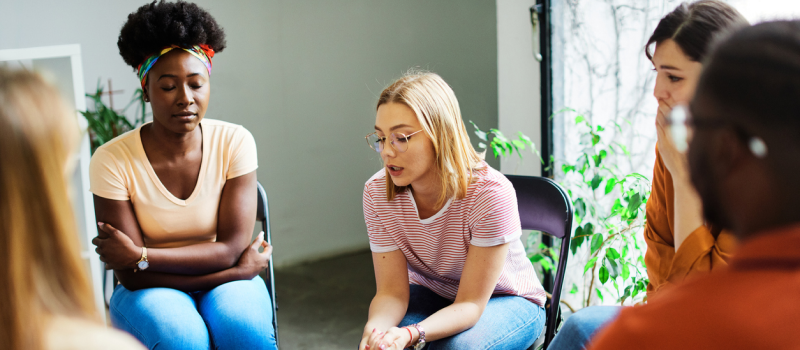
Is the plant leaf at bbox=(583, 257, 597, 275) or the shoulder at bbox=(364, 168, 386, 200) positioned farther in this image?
the plant leaf at bbox=(583, 257, 597, 275)

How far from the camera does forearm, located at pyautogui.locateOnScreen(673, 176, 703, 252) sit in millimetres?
1260

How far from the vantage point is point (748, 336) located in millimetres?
511

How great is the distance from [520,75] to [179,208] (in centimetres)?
187

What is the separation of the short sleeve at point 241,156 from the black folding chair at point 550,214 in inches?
35.5

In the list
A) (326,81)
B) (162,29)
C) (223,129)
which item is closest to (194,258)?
(223,129)

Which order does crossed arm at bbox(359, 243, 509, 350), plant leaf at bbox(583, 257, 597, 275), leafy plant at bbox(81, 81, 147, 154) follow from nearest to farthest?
crossed arm at bbox(359, 243, 509, 350), plant leaf at bbox(583, 257, 597, 275), leafy plant at bbox(81, 81, 147, 154)

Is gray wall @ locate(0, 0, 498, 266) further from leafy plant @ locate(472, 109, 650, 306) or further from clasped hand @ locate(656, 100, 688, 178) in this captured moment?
clasped hand @ locate(656, 100, 688, 178)

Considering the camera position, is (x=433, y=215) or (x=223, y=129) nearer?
(x=433, y=215)

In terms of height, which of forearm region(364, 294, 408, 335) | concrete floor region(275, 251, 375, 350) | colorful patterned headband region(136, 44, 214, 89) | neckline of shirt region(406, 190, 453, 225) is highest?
colorful patterned headband region(136, 44, 214, 89)

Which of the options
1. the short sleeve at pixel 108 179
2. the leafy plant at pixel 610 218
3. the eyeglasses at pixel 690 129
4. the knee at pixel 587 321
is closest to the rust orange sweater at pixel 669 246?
the knee at pixel 587 321

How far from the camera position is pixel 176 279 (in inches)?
63.0

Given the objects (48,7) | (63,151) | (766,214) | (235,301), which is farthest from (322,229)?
(766,214)

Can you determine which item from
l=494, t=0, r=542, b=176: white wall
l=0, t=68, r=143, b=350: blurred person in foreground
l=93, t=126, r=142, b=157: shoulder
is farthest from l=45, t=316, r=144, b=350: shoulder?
l=494, t=0, r=542, b=176: white wall

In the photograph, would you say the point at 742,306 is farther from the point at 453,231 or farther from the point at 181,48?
the point at 181,48
